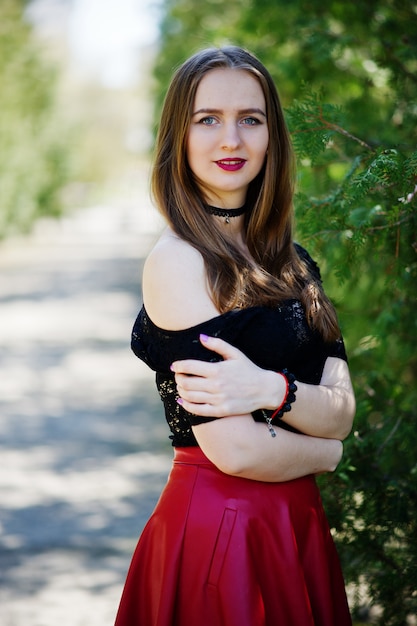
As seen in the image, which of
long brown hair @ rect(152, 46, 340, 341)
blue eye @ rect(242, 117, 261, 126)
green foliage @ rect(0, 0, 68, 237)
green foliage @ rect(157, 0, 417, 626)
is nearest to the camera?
long brown hair @ rect(152, 46, 340, 341)

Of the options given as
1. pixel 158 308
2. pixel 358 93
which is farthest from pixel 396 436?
pixel 358 93

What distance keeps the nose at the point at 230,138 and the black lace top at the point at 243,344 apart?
17.9 inches

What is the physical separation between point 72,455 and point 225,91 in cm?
478

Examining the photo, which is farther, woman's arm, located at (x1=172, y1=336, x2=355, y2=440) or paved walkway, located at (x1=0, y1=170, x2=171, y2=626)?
paved walkway, located at (x1=0, y1=170, x2=171, y2=626)

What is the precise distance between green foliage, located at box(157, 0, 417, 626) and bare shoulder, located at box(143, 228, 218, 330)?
0.55m

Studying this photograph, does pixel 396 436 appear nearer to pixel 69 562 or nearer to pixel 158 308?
pixel 158 308

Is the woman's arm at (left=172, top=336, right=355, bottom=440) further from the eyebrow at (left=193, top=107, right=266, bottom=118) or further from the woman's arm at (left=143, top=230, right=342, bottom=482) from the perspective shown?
the eyebrow at (left=193, top=107, right=266, bottom=118)

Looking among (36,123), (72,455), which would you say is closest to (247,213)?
(72,455)

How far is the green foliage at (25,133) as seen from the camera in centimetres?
2347

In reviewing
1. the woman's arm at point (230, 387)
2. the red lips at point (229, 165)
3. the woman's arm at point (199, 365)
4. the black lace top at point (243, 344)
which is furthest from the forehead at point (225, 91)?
the woman's arm at point (230, 387)

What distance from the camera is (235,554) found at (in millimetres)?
2064

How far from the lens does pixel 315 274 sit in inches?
99.1

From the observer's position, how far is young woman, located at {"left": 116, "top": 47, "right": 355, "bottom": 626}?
205cm

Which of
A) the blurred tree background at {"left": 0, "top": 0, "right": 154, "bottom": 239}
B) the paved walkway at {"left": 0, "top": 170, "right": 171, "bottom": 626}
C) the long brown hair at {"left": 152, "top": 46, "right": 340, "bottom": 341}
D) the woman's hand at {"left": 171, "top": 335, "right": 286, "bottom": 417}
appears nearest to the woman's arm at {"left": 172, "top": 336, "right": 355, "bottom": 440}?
the woman's hand at {"left": 171, "top": 335, "right": 286, "bottom": 417}
